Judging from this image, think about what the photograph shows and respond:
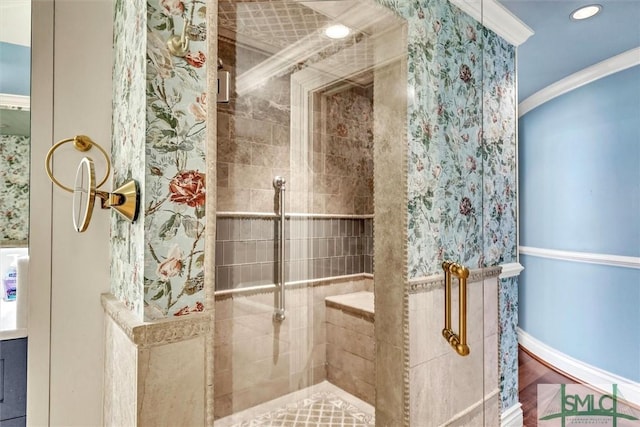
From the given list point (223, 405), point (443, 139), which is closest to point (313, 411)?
point (223, 405)

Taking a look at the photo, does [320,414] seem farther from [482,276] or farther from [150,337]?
[150,337]

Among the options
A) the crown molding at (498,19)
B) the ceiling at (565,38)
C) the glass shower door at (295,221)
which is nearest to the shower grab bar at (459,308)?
the glass shower door at (295,221)

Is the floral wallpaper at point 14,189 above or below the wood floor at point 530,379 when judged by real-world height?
above

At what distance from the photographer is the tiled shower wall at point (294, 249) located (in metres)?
1.67

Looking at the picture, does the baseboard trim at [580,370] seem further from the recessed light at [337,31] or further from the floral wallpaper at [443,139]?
the recessed light at [337,31]

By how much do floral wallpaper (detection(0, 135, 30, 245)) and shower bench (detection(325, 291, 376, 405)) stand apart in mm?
1344

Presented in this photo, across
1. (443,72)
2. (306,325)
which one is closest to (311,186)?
(306,325)

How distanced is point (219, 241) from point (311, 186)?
22.5 inches

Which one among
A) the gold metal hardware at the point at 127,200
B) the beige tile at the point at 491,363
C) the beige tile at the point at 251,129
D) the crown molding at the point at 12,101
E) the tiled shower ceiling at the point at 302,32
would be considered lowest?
the beige tile at the point at 491,363

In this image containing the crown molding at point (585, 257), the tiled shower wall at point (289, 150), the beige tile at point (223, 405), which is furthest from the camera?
the tiled shower wall at point (289, 150)

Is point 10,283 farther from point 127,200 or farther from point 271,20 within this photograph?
point 271,20

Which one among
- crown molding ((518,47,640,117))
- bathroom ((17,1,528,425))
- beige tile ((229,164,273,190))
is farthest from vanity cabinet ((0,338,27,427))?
crown molding ((518,47,640,117))

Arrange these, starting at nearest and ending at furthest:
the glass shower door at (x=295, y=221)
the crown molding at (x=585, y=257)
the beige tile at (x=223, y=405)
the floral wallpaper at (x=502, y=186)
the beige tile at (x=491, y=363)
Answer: the crown molding at (x=585, y=257) < the floral wallpaper at (x=502, y=186) < the beige tile at (x=491, y=363) < the beige tile at (x=223, y=405) < the glass shower door at (x=295, y=221)

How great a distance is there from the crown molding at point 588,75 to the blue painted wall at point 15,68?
1.58m
